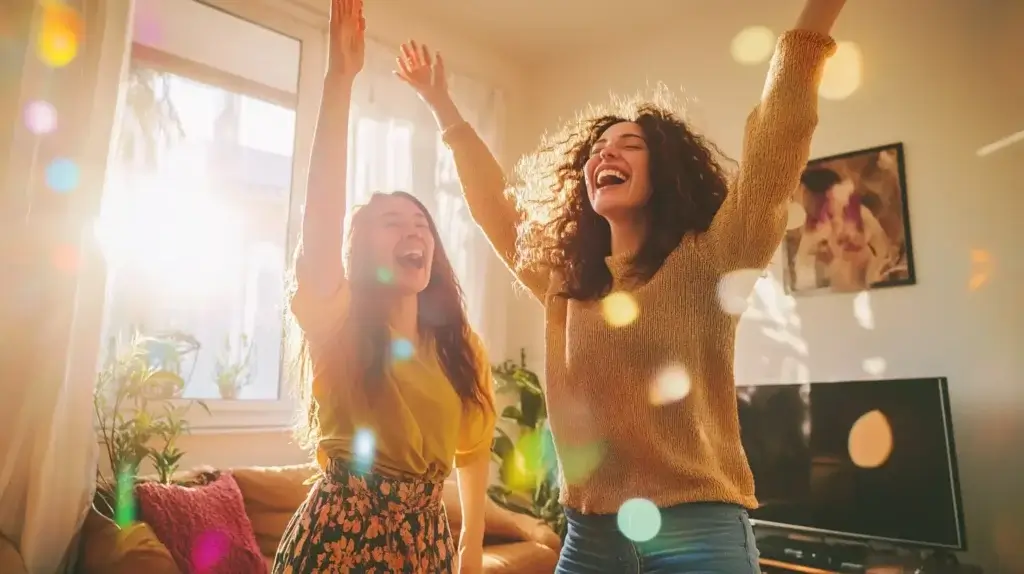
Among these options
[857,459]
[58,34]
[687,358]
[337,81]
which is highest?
[58,34]

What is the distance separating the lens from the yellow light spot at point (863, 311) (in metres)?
2.92

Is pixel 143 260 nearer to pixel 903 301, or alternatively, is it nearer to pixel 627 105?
pixel 627 105

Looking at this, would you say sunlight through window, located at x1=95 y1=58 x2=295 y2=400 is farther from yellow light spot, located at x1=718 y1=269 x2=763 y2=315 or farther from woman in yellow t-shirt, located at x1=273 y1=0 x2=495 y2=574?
yellow light spot, located at x1=718 y1=269 x2=763 y2=315

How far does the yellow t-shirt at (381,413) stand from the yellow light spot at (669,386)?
1.62 feet

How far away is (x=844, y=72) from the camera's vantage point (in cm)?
309

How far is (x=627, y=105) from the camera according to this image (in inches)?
44.9

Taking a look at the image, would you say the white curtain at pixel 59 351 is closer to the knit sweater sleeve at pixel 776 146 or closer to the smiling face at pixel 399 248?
the smiling face at pixel 399 248

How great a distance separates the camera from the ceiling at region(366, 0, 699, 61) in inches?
138

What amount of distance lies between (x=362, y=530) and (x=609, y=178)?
0.67 m

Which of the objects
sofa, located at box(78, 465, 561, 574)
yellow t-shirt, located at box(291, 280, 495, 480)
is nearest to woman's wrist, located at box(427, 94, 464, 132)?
yellow t-shirt, located at box(291, 280, 495, 480)

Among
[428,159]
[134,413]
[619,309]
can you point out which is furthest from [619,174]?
[428,159]

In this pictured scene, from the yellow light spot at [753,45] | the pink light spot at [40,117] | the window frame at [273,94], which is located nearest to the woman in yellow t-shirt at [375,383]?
the pink light spot at [40,117]

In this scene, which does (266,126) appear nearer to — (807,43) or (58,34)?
(58,34)

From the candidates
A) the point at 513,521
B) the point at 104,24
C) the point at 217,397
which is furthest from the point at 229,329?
the point at 513,521
